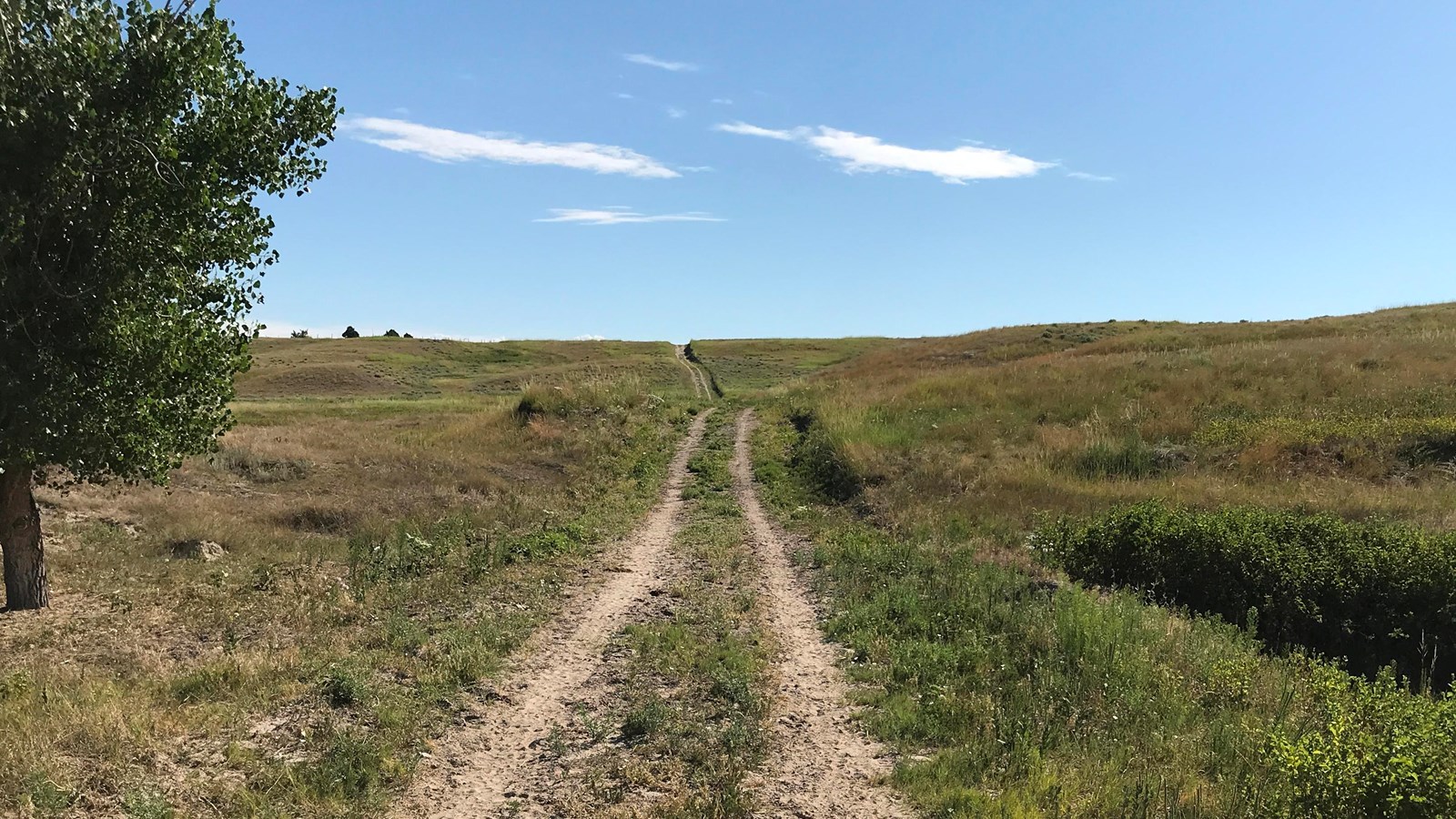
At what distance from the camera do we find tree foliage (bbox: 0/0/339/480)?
295 inches

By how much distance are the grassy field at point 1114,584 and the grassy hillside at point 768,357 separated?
2873 cm

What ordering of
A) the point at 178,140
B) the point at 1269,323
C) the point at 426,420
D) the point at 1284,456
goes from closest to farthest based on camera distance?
the point at 178,140 → the point at 1284,456 → the point at 426,420 → the point at 1269,323

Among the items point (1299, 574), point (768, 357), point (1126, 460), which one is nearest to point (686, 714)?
point (1299, 574)

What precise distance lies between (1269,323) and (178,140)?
204 ft

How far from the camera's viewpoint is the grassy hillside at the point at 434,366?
60.8 meters

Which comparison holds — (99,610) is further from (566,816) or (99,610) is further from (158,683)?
(566,816)

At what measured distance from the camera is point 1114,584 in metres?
12.9

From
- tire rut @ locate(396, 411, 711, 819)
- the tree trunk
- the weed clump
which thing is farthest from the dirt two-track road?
the weed clump

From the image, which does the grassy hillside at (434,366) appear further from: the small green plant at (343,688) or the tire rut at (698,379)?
the small green plant at (343,688)

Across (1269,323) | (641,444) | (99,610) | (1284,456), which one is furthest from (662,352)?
(99,610)

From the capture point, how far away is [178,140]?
28.3 feet

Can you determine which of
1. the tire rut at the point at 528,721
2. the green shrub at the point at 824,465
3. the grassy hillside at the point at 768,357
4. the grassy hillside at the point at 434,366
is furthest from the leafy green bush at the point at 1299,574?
the grassy hillside at the point at 768,357

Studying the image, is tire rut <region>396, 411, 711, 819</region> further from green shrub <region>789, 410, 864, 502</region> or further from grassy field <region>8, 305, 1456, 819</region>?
green shrub <region>789, 410, 864, 502</region>

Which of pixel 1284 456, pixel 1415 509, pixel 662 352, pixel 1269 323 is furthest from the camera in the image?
pixel 662 352
